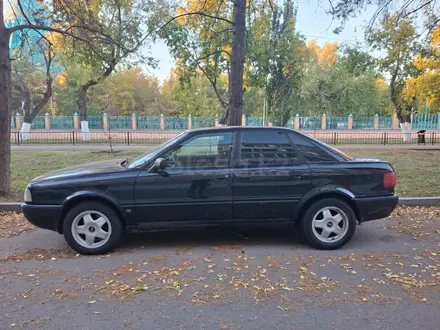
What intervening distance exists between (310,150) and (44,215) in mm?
3557

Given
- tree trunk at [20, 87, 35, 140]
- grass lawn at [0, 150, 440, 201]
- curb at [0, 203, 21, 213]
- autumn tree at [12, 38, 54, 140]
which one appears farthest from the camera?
tree trunk at [20, 87, 35, 140]

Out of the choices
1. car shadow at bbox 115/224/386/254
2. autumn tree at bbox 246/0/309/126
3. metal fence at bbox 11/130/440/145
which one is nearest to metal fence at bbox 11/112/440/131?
metal fence at bbox 11/130/440/145

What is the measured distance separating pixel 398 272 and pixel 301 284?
122 centimetres

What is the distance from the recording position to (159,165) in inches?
171

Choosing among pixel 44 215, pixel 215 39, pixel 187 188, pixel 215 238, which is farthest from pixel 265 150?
pixel 215 39

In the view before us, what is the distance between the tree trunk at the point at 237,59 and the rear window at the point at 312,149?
3805 millimetres

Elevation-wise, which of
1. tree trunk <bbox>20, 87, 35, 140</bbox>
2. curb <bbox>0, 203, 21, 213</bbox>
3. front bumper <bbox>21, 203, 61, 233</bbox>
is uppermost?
tree trunk <bbox>20, 87, 35, 140</bbox>

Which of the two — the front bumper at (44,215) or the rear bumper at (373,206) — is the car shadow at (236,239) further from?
the front bumper at (44,215)

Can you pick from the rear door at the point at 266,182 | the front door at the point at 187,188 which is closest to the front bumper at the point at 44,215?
the front door at the point at 187,188

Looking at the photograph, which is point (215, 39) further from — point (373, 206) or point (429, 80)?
point (373, 206)

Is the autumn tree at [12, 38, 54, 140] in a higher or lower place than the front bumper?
higher

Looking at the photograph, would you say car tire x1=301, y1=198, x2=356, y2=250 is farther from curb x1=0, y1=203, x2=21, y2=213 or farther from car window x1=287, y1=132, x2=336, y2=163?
→ curb x1=0, y1=203, x2=21, y2=213

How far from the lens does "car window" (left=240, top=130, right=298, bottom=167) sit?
15.2 feet

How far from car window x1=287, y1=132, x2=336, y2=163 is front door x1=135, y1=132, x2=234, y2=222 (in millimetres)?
942
